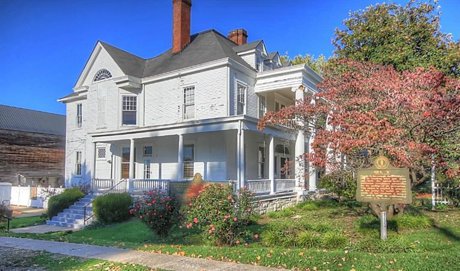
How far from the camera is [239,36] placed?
27547 mm

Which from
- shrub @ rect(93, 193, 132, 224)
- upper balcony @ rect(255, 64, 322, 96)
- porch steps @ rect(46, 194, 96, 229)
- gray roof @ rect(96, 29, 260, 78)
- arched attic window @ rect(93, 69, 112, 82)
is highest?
gray roof @ rect(96, 29, 260, 78)

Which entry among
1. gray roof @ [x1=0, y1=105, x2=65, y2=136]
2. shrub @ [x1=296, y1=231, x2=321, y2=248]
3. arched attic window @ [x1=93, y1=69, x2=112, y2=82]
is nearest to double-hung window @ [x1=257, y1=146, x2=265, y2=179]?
arched attic window @ [x1=93, y1=69, x2=112, y2=82]

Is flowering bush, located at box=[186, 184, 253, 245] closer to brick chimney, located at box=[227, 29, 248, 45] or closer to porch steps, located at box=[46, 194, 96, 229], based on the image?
porch steps, located at box=[46, 194, 96, 229]

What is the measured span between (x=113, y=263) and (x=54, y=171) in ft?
114

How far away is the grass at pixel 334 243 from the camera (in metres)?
6.32

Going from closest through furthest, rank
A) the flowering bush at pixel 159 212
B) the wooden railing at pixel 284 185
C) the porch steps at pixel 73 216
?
the flowering bush at pixel 159 212
the porch steps at pixel 73 216
the wooden railing at pixel 284 185

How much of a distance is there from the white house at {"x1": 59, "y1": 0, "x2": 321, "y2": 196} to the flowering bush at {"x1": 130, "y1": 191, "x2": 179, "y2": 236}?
655 centimetres

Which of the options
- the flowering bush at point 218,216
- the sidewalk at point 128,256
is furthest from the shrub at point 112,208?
the flowering bush at point 218,216

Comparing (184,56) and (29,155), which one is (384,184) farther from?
(29,155)

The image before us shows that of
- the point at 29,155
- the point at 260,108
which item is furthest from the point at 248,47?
the point at 29,155

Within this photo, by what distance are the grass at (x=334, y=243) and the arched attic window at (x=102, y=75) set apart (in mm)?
11831

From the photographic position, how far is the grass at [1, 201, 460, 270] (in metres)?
6.32

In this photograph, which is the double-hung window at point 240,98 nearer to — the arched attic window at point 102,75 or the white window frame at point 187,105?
the white window frame at point 187,105

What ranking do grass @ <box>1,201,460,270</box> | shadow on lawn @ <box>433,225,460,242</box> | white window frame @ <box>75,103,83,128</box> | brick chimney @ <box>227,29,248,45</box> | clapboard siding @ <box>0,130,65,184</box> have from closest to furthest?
grass @ <box>1,201,460,270</box>
shadow on lawn @ <box>433,225,460,242</box>
white window frame @ <box>75,103,83,128</box>
brick chimney @ <box>227,29,248,45</box>
clapboard siding @ <box>0,130,65,184</box>
